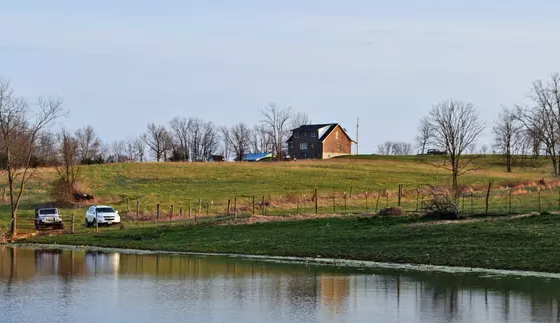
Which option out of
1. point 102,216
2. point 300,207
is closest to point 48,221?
point 102,216

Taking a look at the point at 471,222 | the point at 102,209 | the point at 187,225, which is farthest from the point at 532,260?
the point at 102,209

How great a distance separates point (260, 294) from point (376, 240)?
1513 cm

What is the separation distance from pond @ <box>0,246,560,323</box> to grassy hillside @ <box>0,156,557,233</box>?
28219mm

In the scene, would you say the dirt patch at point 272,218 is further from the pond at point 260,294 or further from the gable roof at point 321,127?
the gable roof at point 321,127

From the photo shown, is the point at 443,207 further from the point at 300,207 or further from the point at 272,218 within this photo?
the point at 300,207

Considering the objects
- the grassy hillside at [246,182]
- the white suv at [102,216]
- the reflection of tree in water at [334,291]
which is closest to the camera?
the reflection of tree in water at [334,291]

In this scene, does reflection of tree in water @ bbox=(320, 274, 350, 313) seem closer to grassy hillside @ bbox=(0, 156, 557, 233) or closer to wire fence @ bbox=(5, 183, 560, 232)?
wire fence @ bbox=(5, 183, 560, 232)

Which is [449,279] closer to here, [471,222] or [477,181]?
[471,222]

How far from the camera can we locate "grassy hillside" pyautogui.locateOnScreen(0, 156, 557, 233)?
225 ft

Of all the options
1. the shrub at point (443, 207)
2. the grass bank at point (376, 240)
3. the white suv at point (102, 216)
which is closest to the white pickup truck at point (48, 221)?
the white suv at point (102, 216)

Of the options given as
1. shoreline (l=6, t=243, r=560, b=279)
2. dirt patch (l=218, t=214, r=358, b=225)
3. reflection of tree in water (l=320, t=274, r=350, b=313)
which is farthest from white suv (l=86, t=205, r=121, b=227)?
reflection of tree in water (l=320, t=274, r=350, b=313)

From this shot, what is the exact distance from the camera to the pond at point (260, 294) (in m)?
20.1

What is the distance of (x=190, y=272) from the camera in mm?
30188

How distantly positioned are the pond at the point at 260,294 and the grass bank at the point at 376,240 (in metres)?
3.34
